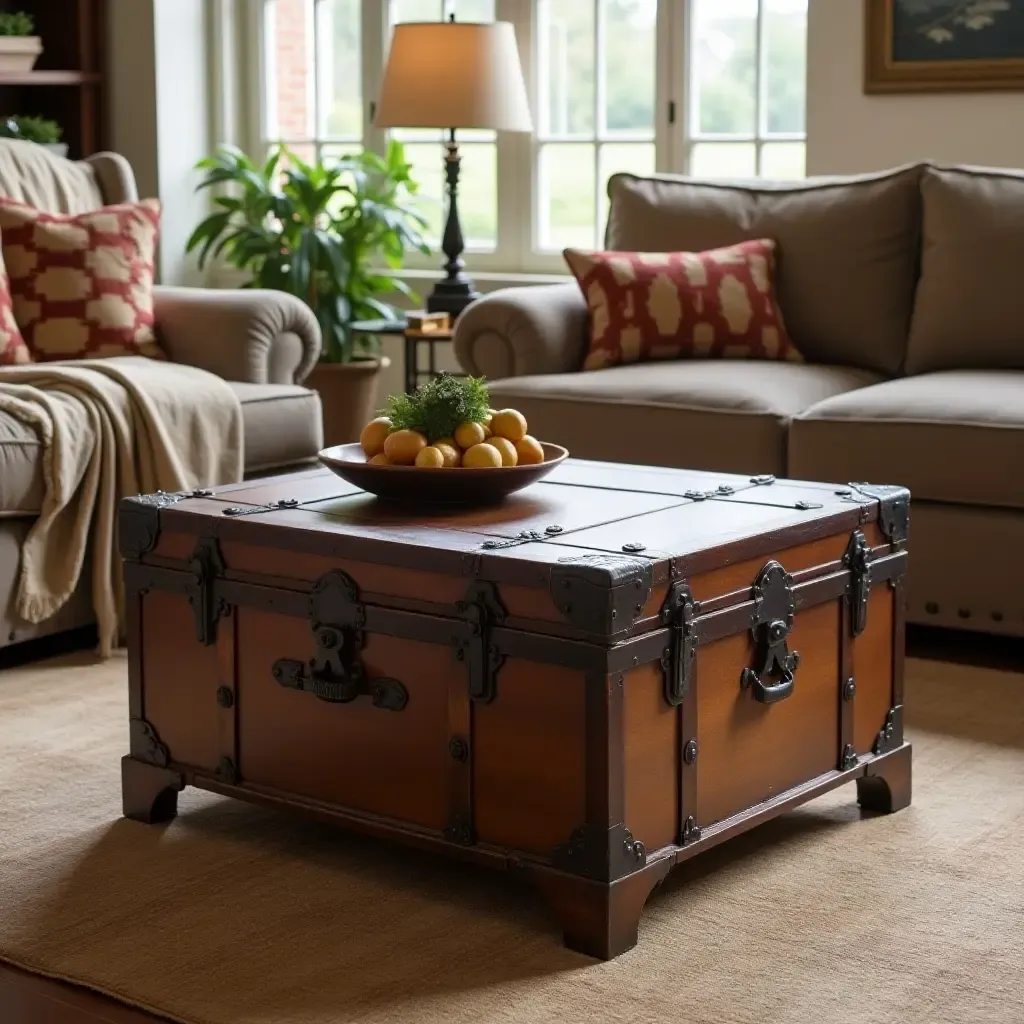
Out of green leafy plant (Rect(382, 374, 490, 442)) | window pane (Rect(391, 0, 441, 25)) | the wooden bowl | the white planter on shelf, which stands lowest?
the wooden bowl

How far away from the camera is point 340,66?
597 cm

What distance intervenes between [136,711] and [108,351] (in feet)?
5.55

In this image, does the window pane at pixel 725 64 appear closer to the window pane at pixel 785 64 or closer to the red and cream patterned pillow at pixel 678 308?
the window pane at pixel 785 64

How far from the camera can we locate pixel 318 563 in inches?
91.1

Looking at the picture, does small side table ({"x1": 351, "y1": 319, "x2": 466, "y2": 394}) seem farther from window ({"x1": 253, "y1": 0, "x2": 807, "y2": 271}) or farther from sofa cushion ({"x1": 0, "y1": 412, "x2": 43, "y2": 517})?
sofa cushion ({"x1": 0, "y1": 412, "x2": 43, "y2": 517})

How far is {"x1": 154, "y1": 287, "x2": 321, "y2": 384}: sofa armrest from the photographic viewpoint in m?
4.11

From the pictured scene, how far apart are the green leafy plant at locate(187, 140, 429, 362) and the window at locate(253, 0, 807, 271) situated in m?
0.21

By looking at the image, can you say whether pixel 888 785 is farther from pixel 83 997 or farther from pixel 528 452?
pixel 83 997

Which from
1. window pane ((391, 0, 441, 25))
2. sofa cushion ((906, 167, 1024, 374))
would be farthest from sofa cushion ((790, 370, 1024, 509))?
window pane ((391, 0, 441, 25))

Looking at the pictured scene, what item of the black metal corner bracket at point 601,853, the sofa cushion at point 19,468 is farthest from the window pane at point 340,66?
the black metal corner bracket at point 601,853

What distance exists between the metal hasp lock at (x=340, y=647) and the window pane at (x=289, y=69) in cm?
407

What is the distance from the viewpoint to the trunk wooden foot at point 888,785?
2545 mm

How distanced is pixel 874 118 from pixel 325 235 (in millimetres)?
1696

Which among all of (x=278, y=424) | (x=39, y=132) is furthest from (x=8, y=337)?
(x=39, y=132)
